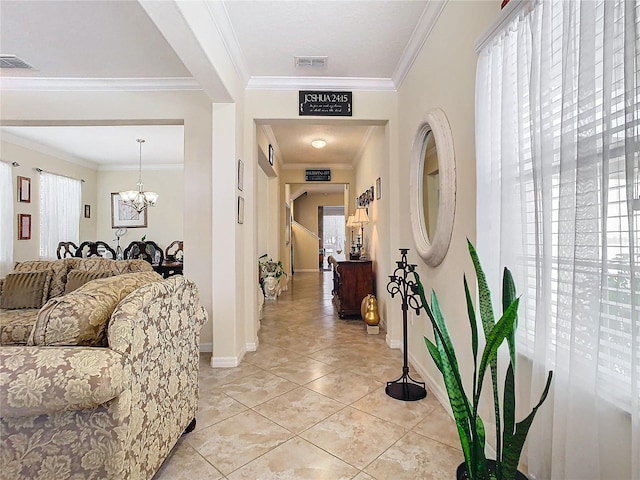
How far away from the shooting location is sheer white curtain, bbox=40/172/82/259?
588 cm

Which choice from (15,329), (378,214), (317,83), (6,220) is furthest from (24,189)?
(378,214)

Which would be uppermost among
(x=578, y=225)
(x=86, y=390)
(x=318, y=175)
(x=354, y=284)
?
(x=318, y=175)

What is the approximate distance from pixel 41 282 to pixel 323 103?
317 centimetres

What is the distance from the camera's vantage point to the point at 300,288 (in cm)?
731

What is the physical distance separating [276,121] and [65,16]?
5.79 ft

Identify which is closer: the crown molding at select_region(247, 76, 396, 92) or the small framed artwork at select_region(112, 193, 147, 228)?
Result: the crown molding at select_region(247, 76, 396, 92)

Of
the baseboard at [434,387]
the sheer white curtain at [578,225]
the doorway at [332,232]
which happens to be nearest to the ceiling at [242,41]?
the sheer white curtain at [578,225]

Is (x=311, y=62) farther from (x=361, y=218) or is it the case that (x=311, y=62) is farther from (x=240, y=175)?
(x=361, y=218)

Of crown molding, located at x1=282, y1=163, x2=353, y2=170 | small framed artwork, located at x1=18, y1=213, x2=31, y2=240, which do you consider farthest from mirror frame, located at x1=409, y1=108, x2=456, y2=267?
small framed artwork, located at x1=18, y1=213, x2=31, y2=240

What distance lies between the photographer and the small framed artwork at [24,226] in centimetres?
538

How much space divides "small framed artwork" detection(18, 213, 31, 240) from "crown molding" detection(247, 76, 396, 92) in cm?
489

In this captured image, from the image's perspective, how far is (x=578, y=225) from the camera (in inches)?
40.7

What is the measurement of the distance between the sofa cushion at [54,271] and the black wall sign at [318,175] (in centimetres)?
465

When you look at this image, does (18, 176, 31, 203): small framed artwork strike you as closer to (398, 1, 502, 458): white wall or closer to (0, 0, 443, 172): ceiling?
(0, 0, 443, 172): ceiling
